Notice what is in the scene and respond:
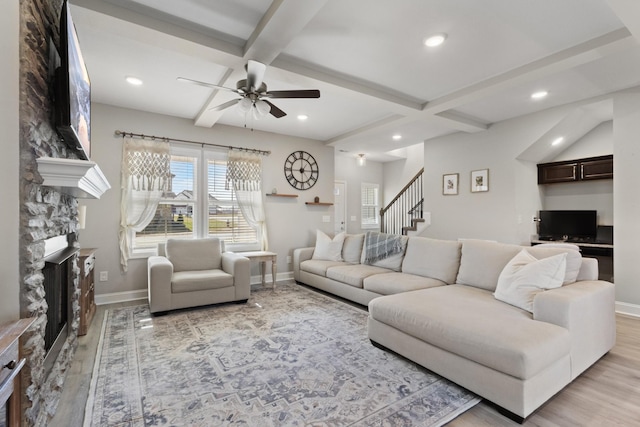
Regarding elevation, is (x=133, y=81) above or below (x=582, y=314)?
above

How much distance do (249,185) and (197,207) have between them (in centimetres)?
90

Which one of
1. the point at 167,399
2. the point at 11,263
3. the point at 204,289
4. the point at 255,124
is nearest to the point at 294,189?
the point at 255,124

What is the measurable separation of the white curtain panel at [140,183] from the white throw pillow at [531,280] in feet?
14.4

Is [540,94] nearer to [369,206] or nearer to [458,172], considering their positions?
[458,172]

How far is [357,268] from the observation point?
426 cm

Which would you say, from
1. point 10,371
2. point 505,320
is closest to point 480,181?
point 505,320

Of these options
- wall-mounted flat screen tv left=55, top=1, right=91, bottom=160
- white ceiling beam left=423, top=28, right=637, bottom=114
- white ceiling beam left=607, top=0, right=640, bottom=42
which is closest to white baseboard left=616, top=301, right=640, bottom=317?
white ceiling beam left=423, top=28, right=637, bottom=114

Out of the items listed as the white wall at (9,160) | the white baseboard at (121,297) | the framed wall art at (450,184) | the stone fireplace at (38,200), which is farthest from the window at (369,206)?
the white wall at (9,160)

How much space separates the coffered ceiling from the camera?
222 cm

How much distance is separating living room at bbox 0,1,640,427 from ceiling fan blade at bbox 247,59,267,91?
69 centimetres

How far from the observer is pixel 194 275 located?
385 cm

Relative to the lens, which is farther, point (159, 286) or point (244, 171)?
point (244, 171)

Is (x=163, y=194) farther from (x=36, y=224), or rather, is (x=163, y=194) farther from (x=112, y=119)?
(x=36, y=224)

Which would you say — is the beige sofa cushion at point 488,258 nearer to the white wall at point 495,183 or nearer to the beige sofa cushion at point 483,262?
the beige sofa cushion at point 483,262
